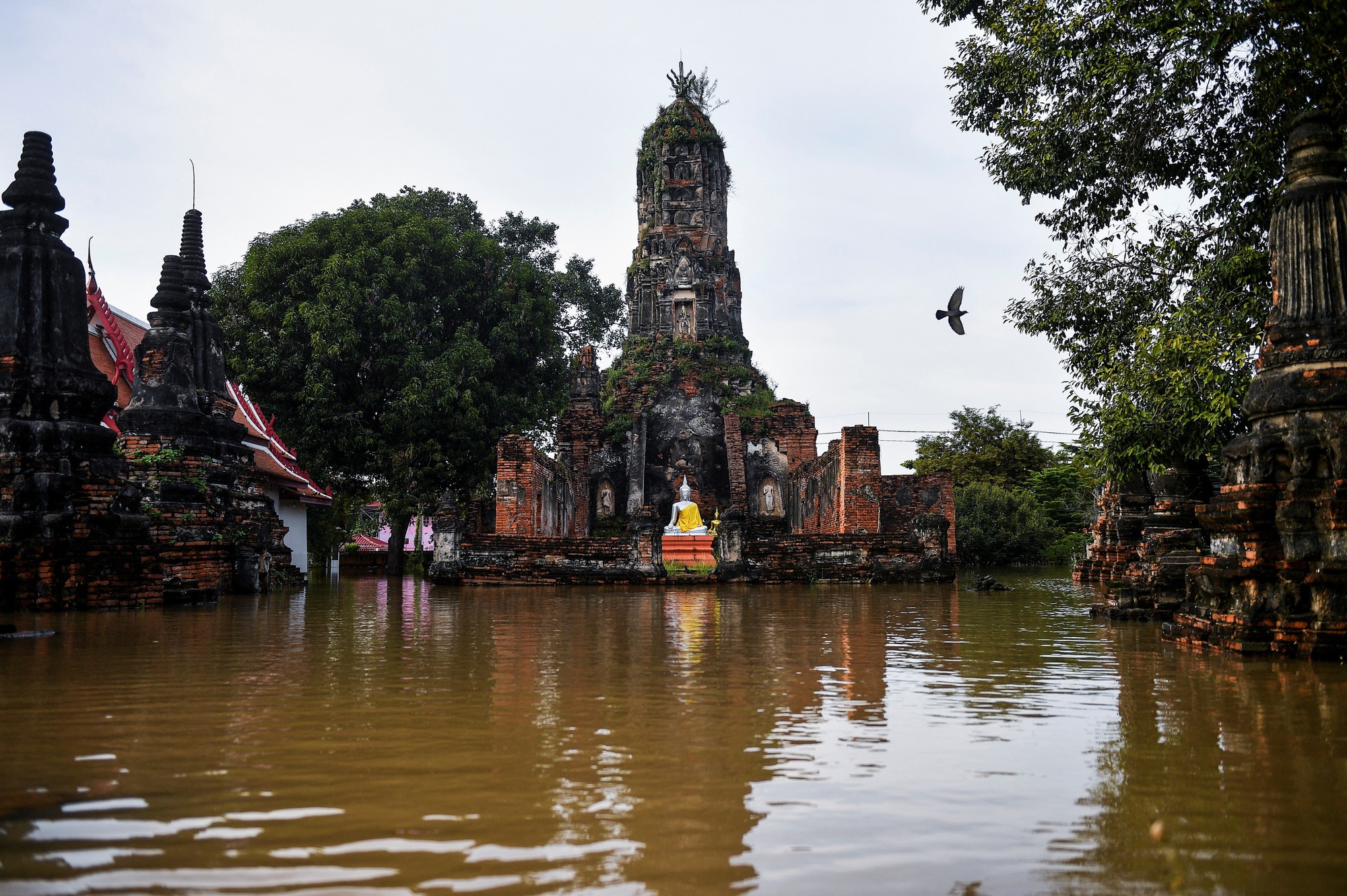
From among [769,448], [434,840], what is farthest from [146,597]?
[769,448]

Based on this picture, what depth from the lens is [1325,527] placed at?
5895 mm

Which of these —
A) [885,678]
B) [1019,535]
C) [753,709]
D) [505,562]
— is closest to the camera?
[753,709]

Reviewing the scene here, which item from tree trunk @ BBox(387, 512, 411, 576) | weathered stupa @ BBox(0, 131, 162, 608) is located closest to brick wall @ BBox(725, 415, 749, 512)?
tree trunk @ BBox(387, 512, 411, 576)

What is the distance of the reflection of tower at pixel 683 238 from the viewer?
3156cm

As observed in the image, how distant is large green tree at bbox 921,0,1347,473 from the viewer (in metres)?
8.12

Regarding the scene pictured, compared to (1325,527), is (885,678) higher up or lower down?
lower down

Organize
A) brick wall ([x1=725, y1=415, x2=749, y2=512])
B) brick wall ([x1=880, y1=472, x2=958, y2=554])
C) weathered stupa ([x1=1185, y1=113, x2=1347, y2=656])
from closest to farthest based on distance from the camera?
weathered stupa ([x1=1185, y1=113, x2=1347, y2=656]) → brick wall ([x1=880, y1=472, x2=958, y2=554]) → brick wall ([x1=725, y1=415, x2=749, y2=512])

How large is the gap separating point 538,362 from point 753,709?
23.7 metres

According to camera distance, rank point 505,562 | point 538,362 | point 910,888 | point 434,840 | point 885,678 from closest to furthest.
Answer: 1. point 910,888
2. point 434,840
3. point 885,678
4. point 505,562
5. point 538,362

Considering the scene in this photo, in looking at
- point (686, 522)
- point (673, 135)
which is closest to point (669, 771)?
point (686, 522)

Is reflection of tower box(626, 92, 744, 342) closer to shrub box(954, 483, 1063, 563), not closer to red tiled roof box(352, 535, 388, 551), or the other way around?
shrub box(954, 483, 1063, 563)

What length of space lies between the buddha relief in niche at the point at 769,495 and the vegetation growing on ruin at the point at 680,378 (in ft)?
6.04

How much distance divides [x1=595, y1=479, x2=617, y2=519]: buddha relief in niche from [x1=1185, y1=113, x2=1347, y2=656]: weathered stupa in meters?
22.0

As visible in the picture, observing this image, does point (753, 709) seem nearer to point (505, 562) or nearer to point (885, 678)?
point (885, 678)
